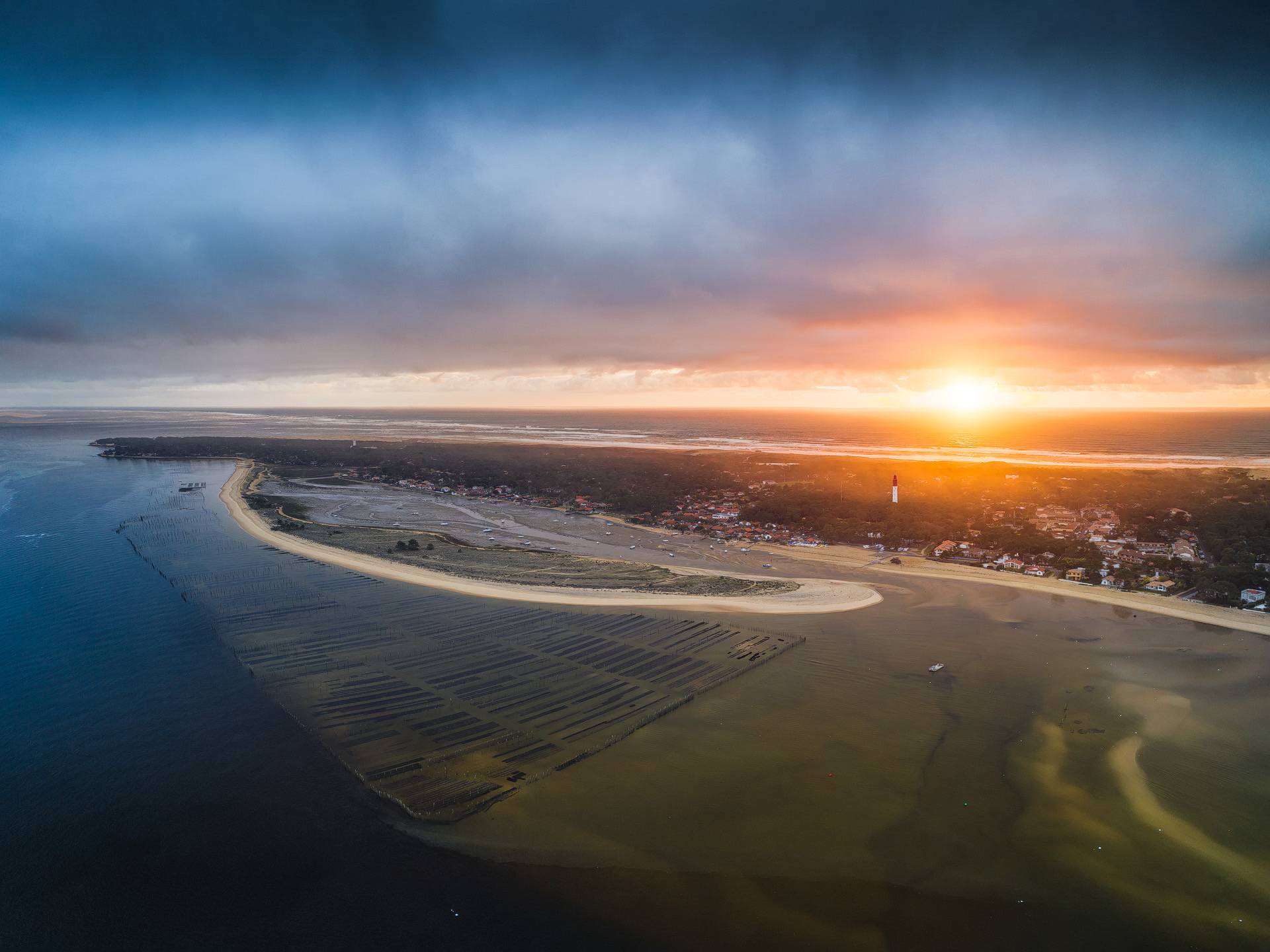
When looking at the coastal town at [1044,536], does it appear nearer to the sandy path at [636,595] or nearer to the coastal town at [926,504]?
the coastal town at [926,504]

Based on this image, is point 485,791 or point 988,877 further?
point 485,791

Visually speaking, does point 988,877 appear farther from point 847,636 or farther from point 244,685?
point 244,685

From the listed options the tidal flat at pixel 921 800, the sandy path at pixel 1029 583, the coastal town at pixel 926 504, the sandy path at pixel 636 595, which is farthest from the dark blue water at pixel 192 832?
the coastal town at pixel 926 504

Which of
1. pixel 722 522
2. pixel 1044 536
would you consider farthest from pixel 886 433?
pixel 1044 536

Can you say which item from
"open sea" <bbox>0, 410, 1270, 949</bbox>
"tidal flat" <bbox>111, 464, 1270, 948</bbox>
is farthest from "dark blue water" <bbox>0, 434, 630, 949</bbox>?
"tidal flat" <bbox>111, 464, 1270, 948</bbox>

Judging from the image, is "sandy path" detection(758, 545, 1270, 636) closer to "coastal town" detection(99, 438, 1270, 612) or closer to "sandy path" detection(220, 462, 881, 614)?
"coastal town" detection(99, 438, 1270, 612)

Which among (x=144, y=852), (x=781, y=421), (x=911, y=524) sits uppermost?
(x=781, y=421)

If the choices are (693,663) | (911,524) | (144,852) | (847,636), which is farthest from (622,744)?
(911,524)
